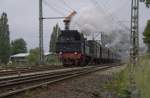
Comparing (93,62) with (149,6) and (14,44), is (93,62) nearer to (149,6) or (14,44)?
(149,6)

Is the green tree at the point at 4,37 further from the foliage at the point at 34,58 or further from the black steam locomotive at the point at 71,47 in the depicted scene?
the black steam locomotive at the point at 71,47

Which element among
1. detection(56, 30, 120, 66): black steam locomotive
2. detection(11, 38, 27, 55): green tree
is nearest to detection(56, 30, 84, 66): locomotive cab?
detection(56, 30, 120, 66): black steam locomotive

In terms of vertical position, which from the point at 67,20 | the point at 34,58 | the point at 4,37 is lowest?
the point at 34,58

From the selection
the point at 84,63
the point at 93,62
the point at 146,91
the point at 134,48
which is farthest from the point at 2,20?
the point at 146,91

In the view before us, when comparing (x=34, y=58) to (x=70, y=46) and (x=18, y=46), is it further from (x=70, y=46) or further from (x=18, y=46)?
(x=18, y=46)

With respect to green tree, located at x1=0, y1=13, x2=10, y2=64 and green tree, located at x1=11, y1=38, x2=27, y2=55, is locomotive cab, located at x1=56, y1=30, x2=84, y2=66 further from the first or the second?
green tree, located at x1=11, y1=38, x2=27, y2=55

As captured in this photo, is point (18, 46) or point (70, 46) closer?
point (70, 46)

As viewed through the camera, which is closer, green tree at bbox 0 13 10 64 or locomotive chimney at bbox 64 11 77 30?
locomotive chimney at bbox 64 11 77 30

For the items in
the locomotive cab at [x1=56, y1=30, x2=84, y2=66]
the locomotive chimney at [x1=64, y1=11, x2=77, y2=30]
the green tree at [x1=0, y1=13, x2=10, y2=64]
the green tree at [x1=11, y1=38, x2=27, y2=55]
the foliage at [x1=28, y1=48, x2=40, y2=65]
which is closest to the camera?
the locomotive cab at [x1=56, y1=30, x2=84, y2=66]

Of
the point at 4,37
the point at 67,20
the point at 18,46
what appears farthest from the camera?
the point at 18,46

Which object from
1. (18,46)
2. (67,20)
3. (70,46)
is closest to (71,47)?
(70,46)

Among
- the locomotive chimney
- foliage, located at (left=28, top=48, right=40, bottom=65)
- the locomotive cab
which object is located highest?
the locomotive chimney

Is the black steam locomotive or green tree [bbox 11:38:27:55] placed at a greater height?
green tree [bbox 11:38:27:55]

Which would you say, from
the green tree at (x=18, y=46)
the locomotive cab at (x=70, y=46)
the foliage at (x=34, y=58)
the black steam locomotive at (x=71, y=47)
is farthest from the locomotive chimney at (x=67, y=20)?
the green tree at (x=18, y=46)
